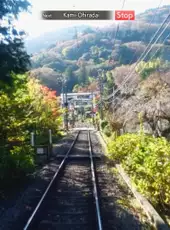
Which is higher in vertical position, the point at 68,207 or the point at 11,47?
the point at 11,47

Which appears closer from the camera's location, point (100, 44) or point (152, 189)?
point (152, 189)

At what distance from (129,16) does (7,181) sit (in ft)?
22.4

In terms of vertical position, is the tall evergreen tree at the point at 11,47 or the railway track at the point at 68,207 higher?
the tall evergreen tree at the point at 11,47

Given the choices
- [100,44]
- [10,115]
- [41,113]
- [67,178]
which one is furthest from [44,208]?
[100,44]

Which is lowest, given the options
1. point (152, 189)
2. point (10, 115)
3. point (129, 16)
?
point (152, 189)

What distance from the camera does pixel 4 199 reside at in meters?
9.88

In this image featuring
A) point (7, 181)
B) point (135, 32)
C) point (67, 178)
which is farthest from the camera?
point (135, 32)

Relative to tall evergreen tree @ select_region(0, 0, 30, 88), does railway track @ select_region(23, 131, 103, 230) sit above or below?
below

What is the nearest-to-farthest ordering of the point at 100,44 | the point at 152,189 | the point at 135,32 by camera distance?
the point at 152,189, the point at 135,32, the point at 100,44

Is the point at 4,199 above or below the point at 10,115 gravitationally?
below

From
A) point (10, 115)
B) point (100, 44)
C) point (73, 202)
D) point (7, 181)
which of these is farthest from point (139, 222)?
point (100, 44)

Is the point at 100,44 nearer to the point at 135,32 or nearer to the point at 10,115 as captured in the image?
the point at 135,32

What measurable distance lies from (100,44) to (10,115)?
12413 cm

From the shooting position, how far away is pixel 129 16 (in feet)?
30.1
